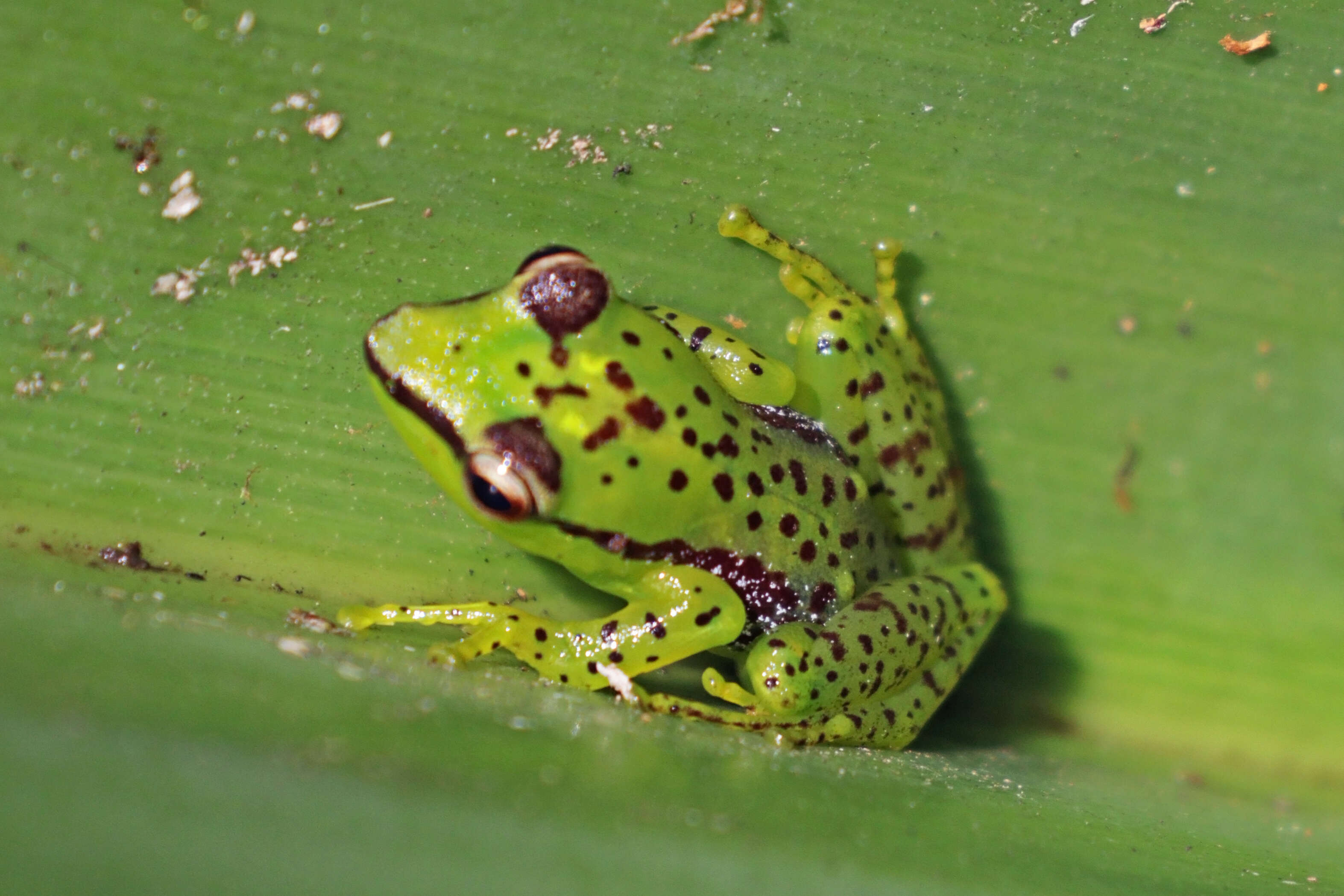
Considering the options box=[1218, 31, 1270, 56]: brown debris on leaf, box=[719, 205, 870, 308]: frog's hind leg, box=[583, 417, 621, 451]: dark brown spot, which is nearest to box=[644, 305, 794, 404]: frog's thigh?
box=[719, 205, 870, 308]: frog's hind leg

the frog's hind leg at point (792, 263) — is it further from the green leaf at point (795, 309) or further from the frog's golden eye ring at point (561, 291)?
the frog's golden eye ring at point (561, 291)

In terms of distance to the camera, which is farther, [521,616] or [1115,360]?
[1115,360]

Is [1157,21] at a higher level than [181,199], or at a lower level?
higher

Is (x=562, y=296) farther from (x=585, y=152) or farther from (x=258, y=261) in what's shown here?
(x=258, y=261)

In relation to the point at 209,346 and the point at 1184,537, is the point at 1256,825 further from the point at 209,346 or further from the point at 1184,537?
the point at 209,346

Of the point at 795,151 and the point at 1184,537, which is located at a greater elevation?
the point at 795,151

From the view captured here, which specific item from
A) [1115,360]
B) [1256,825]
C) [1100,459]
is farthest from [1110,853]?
[1115,360]

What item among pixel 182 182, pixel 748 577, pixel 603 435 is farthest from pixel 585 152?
pixel 748 577
